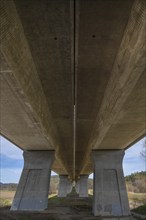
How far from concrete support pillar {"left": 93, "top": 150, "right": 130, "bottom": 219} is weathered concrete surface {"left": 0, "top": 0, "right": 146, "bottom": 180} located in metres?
10.6

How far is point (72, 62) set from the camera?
13242 millimetres

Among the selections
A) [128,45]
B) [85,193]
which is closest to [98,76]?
[128,45]

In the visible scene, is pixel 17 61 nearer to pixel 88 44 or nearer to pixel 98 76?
pixel 88 44

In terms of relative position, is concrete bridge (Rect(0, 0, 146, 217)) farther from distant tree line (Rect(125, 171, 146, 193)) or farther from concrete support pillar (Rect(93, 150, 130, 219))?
distant tree line (Rect(125, 171, 146, 193))

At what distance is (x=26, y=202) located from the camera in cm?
2948

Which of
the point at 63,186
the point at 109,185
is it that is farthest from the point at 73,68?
the point at 63,186

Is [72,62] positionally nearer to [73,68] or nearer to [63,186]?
[73,68]

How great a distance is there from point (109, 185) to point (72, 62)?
805 inches

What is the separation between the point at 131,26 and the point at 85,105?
10.1 metres

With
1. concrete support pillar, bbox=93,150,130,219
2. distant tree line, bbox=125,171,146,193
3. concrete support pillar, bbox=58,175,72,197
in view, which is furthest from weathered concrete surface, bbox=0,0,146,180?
distant tree line, bbox=125,171,146,193

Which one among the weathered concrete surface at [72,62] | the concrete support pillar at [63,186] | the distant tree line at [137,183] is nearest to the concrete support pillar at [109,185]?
the weathered concrete surface at [72,62]

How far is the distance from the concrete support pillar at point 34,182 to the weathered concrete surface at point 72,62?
11.2m

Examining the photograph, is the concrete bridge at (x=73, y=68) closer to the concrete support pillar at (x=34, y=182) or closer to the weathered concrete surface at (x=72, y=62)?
the weathered concrete surface at (x=72, y=62)

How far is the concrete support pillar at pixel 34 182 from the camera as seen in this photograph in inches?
1164
